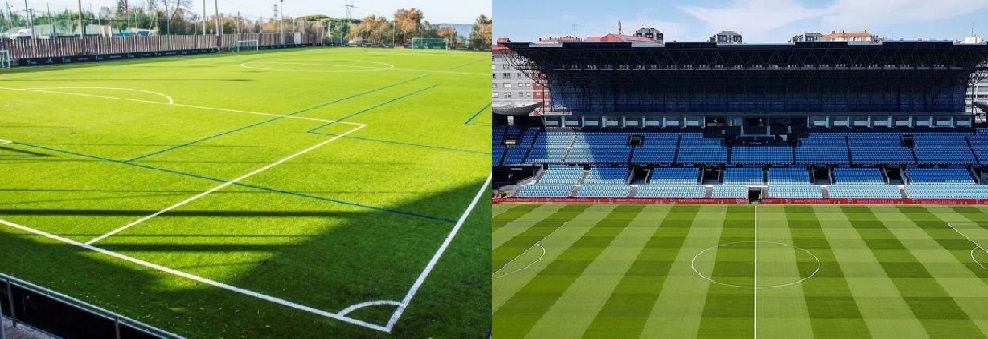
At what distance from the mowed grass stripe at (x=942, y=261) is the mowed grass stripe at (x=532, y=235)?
6398mm

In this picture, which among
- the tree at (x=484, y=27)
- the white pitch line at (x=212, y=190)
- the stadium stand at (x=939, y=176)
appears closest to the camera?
the tree at (x=484, y=27)

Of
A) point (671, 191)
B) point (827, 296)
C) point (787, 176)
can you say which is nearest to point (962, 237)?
point (827, 296)

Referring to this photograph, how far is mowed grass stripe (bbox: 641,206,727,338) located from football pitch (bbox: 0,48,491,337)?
3149mm

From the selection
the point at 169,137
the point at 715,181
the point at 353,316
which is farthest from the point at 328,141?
the point at 715,181

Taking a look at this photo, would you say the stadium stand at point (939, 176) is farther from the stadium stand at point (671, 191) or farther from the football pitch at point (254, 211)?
the football pitch at point (254, 211)

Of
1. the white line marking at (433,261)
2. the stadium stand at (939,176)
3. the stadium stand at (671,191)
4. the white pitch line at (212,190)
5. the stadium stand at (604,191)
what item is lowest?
the stadium stand at (604,191)

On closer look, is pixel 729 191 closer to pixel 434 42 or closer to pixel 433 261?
pixel 434 42

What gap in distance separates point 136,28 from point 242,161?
20.1m

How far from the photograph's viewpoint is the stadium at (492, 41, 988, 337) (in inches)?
378

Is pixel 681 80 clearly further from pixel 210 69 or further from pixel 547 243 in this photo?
pixel 210 69

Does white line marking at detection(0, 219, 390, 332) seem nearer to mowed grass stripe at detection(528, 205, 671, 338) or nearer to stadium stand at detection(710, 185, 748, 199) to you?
mowed grass stripe at detection(528, 205, 671, 338)

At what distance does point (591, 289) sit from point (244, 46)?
75.7 feet

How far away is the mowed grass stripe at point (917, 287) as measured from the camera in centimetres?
869

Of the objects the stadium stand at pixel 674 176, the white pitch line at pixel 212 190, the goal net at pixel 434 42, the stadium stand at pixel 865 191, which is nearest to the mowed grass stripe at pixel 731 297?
the goal net at pixel 434 42
